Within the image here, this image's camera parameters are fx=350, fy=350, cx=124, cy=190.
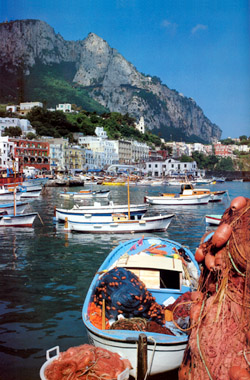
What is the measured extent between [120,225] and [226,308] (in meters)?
14.0

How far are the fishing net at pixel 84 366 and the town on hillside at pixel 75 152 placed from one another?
153 ft

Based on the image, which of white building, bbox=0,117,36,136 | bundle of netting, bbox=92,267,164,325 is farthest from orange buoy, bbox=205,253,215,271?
white building, bbox=0,117,36,136

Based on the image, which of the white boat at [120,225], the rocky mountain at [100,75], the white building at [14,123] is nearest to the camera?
the white boat at [120,225]

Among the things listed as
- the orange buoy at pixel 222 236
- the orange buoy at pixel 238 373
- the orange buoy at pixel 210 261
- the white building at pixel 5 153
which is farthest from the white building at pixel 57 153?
the orange buoy at pixel 238 373

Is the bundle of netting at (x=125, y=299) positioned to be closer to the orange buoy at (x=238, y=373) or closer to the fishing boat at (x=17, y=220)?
the orange buoy at (x=238, y=373)

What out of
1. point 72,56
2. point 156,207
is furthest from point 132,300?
point 72,56

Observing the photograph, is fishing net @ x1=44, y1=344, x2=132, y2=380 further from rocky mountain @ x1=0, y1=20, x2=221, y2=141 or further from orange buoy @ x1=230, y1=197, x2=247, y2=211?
rocky mountain @ x1=0, y1=20, x2=221, y2=141

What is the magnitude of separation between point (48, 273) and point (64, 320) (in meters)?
3.71

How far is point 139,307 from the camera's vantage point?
217 inches

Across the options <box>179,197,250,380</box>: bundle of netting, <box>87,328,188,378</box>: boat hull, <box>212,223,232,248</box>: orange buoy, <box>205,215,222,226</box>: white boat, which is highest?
<box>212,223,232,248</box>: orange buoy

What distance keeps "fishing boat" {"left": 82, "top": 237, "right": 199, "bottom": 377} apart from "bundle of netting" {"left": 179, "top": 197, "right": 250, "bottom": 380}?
0.94 m

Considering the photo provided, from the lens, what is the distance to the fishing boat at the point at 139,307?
447cm

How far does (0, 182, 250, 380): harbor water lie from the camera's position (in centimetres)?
595

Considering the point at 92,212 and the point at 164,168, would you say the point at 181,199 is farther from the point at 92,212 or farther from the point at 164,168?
the point at 164,168
